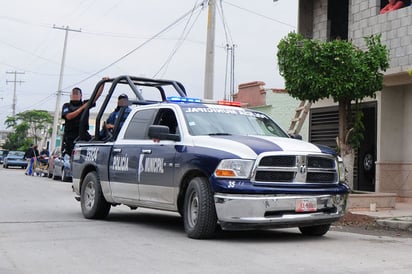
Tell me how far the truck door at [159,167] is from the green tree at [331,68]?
4.40 metres

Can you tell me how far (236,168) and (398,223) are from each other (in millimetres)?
4328

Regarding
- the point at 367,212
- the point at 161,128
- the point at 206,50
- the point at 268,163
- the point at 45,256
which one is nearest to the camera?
the point at 45,256

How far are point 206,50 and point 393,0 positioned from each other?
735 cm

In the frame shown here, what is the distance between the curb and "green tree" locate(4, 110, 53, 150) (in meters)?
71.1

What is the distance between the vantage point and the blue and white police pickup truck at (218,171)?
24.4 feet

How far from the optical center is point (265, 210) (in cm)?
739

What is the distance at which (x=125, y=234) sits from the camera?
8.52 m

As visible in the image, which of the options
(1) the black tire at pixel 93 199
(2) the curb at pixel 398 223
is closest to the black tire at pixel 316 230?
(2) the curb at pixel 398 223

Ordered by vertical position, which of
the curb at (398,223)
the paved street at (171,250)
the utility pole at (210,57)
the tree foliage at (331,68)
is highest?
the utility pole at (210,57)

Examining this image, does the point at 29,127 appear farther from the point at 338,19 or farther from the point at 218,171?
the point at 218,171

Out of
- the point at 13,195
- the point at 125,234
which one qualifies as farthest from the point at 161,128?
the point at 13,195

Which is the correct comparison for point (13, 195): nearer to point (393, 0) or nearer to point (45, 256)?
point (45, 256)

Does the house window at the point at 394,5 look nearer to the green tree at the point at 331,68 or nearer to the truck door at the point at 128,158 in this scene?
the green tree at the point at 331,68

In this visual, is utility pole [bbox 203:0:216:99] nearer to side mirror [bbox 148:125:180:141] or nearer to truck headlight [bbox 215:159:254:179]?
side mirror [bbox 148:125:180:141]
